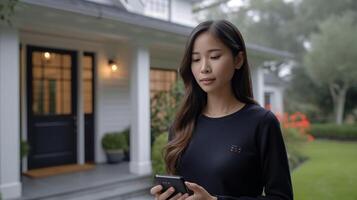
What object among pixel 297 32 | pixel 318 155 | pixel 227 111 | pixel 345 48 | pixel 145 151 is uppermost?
pixel 297 32

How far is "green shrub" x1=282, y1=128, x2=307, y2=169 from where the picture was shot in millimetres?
9550

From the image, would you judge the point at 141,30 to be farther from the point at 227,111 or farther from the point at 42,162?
the point at 227,111

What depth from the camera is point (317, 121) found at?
19.9 m

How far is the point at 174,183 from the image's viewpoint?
4.19 ft

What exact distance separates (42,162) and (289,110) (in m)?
17.1

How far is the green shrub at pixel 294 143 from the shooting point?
9550 mm

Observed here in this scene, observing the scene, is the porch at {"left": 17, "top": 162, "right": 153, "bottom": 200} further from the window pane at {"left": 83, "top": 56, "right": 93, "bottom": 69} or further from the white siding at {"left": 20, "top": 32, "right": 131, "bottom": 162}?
the window pane at {"left": 83, "top": 56, "right": 93, "bottom": 69}

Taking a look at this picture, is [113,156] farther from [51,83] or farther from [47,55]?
[47,55]

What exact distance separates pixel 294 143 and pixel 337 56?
7650 millimetres

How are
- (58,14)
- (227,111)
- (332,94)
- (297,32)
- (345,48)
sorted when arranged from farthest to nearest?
1. (297,32)
2. (332,94)
3. (345,48)
4. (58,14)
5. (227,111)

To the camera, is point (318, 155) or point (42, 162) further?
point (318, 155)

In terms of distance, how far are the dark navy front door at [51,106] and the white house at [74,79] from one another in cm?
2

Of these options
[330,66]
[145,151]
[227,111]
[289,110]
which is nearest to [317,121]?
[289,110]

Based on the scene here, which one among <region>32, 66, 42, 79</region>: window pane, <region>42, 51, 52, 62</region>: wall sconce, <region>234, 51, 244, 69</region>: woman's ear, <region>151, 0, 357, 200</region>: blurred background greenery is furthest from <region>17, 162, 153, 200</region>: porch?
<region>234, 51, 244, 69</region>: woman's ear
